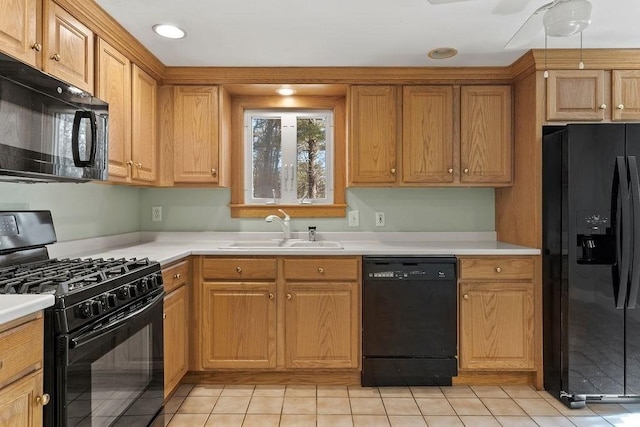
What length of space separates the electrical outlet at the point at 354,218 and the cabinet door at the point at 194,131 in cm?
111

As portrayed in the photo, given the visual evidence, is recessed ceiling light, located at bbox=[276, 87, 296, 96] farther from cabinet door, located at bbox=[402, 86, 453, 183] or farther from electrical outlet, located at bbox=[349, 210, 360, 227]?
electrical outlet, located at bbox=[349, 210, 360, 227]

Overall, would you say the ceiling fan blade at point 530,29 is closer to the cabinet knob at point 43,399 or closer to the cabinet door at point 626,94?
the cabinet door at point 626,94

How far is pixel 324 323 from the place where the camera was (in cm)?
257

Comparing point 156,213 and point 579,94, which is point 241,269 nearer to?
point 156,213

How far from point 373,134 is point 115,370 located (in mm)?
2136

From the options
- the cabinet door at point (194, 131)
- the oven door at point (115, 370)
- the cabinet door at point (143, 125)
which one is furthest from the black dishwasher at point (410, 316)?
the cabinet door at point (143, 125)

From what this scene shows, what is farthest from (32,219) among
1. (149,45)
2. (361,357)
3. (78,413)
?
(361,357)

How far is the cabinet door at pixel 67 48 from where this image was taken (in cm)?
173

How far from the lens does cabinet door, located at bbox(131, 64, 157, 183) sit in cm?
249

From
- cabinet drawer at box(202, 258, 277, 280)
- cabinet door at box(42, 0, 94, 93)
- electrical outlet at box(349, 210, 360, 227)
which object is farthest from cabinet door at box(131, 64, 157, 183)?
electrical outlet at box(349, 210, 360, 227)

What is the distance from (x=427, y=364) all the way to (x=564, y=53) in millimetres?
2161

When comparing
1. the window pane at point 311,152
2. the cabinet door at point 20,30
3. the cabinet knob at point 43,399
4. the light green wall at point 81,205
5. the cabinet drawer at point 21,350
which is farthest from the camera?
the window pane at point 311,152

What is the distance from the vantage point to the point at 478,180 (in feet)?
9.46

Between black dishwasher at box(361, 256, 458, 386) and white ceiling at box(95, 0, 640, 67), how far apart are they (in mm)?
1331
